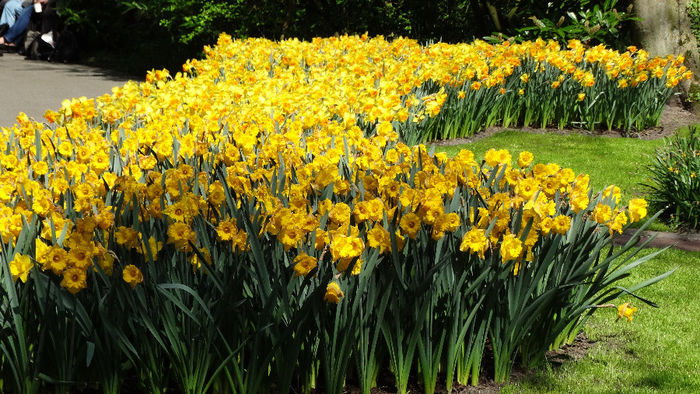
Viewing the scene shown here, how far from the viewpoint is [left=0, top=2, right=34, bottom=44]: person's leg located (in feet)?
62.8

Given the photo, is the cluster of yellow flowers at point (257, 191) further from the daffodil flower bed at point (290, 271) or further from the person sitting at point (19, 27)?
the person sitting at point (19, 27)

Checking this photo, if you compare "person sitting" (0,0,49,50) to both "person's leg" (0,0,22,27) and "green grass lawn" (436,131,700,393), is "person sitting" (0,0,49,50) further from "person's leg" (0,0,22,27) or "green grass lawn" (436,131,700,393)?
"green grass lawn" (436,131,700,393)

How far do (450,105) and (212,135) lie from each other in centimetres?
404

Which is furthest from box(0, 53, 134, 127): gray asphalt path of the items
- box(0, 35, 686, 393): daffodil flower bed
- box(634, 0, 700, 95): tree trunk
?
box(0, 35, 686, 393): daffodil flower bed

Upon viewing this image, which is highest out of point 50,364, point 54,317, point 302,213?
point 302,213

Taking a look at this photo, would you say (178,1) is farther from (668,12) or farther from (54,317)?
(54,317)

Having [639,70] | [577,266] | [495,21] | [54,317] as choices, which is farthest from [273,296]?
[495,21]

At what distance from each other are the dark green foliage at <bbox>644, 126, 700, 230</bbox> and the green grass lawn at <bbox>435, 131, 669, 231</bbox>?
20.2 inches

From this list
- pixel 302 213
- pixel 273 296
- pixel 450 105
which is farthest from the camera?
pixel 450 105

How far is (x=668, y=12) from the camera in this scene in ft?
32.6

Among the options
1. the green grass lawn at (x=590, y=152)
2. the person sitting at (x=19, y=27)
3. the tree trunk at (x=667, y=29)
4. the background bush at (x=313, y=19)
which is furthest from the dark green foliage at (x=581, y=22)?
the person sitting at (x=19, y=27)

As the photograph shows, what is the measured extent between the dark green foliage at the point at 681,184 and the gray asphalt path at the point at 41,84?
23.7 ft

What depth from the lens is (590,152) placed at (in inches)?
317

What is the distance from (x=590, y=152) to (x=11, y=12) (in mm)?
16282
